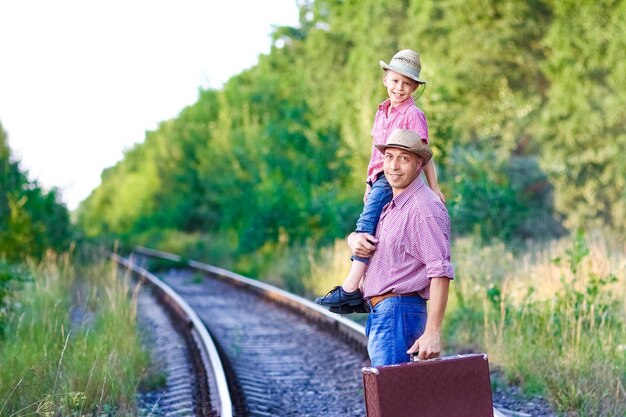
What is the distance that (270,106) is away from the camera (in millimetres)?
33219

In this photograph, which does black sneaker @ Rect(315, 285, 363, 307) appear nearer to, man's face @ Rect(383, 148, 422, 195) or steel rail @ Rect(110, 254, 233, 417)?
man's face @ Rect(383, 148, 422, 195)

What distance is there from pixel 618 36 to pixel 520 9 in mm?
5409

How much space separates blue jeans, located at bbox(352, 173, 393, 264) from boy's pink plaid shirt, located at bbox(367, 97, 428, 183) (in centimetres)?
11

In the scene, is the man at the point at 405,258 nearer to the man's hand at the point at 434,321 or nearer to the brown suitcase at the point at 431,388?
the man's hand at the point at 434,321

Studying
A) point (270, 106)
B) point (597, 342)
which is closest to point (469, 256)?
point (597, 342)

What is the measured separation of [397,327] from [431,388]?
1.09 feet

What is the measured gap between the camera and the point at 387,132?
399 cm

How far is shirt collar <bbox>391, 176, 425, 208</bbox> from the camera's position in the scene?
345cm

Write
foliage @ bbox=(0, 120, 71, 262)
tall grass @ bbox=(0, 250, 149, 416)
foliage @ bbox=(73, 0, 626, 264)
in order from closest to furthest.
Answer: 1. tall grass @ bbox=(0, 250, 149, 416)
2. foliage @ bbox=(0, 120, 71, 262)
3. foliage @ bbox=(73, 0, 626, 264)

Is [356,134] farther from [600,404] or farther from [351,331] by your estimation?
[600,404]

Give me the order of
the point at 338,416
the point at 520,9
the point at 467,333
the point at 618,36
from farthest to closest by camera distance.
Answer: the point at 520,9 → the point at 618,36 → the point at 467,333 → the point at 338,416

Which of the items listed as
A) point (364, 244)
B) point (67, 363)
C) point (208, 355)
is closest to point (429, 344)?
point (364, 244)

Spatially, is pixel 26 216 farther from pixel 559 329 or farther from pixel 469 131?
pixel 469 131

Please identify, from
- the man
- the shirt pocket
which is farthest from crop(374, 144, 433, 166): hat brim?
the shirt pocket
